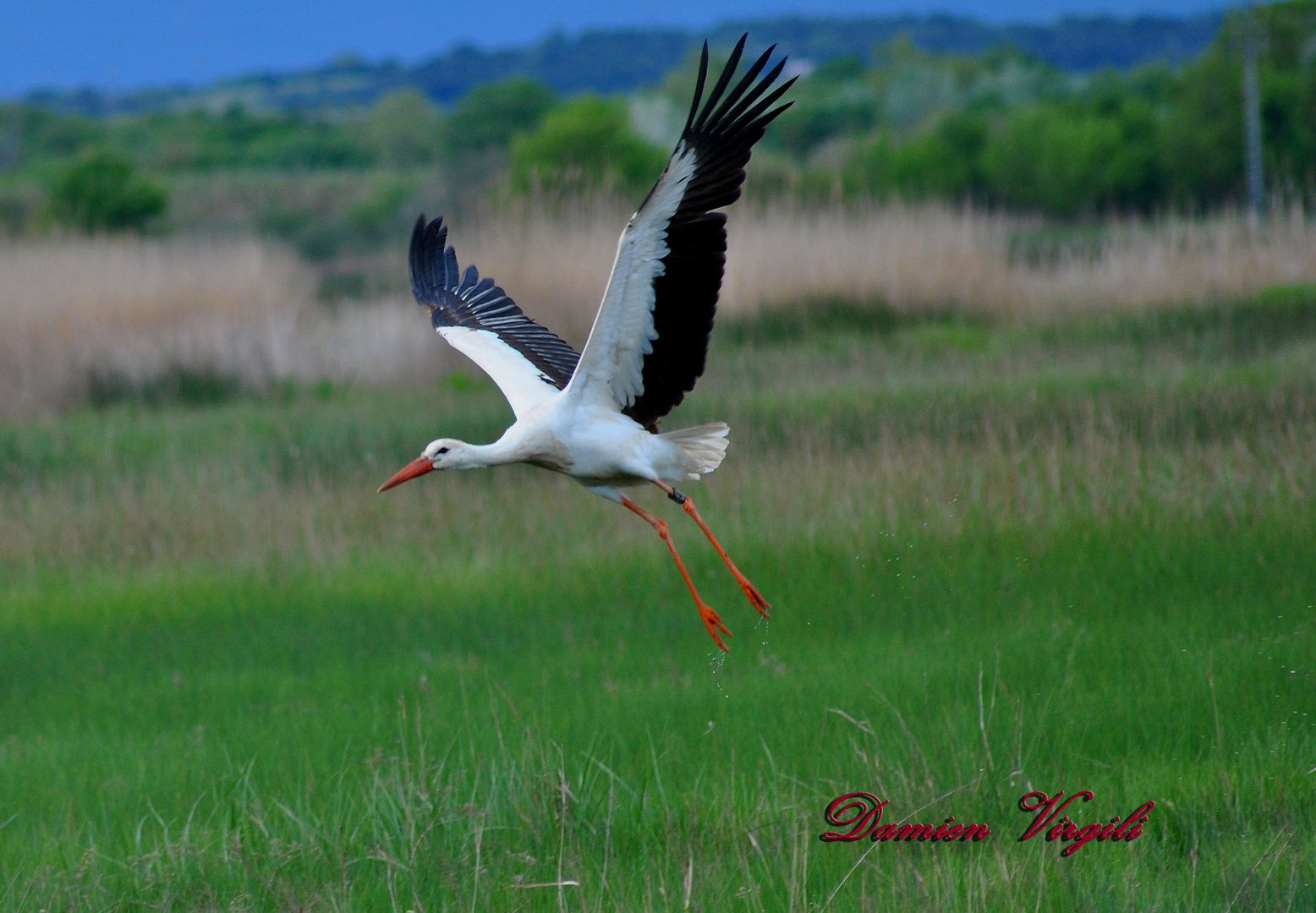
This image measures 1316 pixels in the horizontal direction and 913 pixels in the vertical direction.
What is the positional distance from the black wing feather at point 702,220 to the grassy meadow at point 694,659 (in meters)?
1.38

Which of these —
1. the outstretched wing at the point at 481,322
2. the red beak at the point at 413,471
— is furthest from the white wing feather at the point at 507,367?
the red beak at the point at 413,471

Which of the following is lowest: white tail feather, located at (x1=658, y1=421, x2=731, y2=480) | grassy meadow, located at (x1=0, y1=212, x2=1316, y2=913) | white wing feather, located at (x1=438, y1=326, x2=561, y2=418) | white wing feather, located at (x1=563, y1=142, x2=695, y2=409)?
grassy meadow, located at (x1=0, y1=212, x2=1316, y2=913)

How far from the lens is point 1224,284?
15.5 meters

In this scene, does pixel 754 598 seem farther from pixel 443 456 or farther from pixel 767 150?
pixel 767 150

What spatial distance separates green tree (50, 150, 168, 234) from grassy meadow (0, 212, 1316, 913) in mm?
22982

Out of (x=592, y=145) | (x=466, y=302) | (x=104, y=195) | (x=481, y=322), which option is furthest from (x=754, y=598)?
(x=104, y=195)

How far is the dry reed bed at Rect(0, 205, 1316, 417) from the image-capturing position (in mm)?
15422

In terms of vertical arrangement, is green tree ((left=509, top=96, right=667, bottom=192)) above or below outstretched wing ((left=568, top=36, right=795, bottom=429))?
above

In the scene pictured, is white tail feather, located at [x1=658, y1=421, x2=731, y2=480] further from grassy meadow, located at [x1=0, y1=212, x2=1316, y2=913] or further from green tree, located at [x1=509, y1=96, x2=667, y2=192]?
green tree, located at [x1=509, y1=96, x2=667, y2=192]

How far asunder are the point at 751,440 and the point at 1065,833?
638 centimetres

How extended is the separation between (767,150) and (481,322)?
3687 cm

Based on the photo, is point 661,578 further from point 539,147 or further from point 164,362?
point 539,147

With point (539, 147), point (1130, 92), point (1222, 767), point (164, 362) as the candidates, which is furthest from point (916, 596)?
point (1130, 92)

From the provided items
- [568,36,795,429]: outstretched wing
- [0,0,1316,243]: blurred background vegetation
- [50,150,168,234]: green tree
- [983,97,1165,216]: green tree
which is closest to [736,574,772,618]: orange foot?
[568,36,795,429]: outstretched wing
